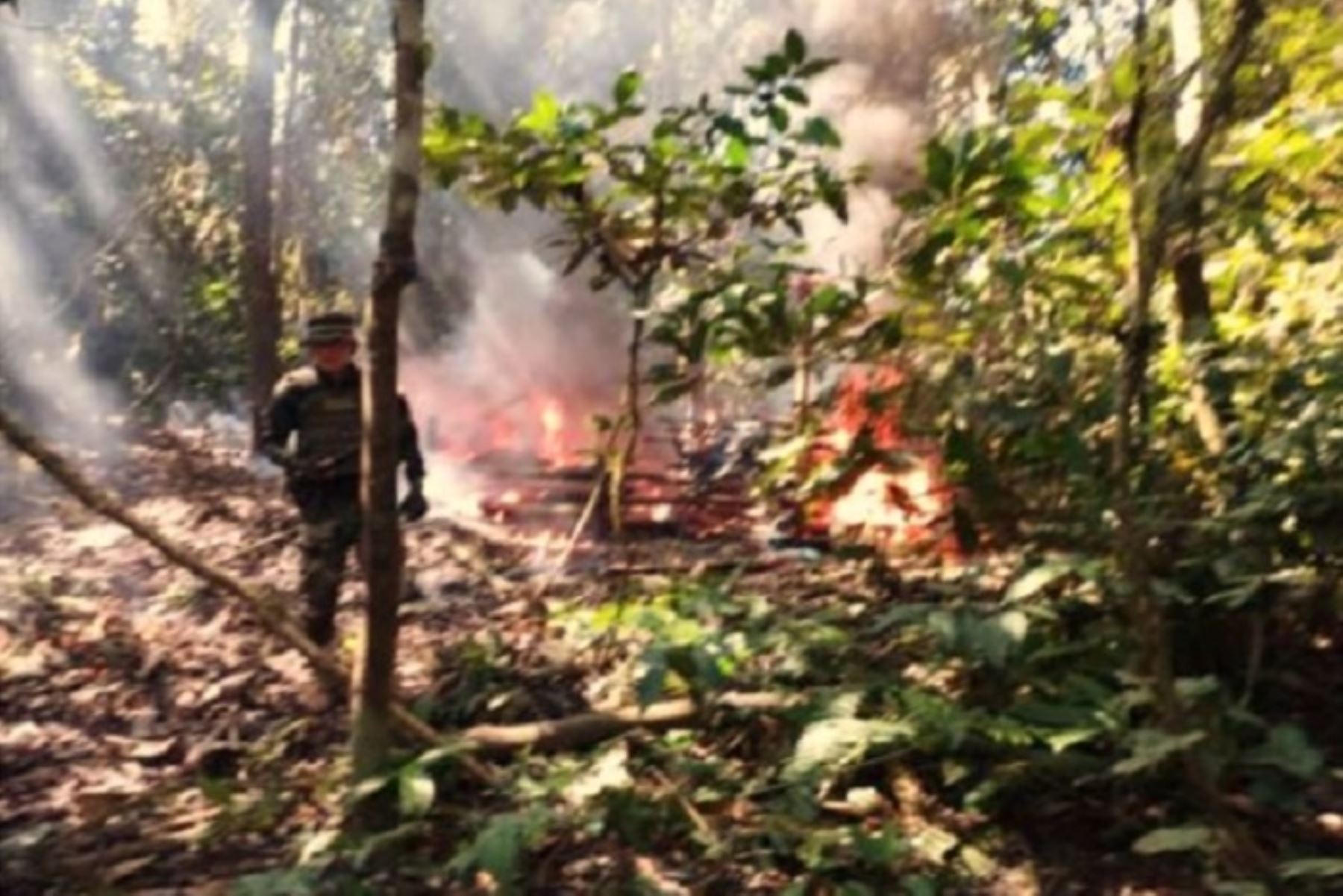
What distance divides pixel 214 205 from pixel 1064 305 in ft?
54.0

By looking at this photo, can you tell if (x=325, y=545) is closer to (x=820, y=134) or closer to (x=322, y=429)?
(x=322, y=429)

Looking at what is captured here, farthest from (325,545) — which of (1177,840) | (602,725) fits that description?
(1177,840)

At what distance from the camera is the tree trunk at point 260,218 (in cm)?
1375

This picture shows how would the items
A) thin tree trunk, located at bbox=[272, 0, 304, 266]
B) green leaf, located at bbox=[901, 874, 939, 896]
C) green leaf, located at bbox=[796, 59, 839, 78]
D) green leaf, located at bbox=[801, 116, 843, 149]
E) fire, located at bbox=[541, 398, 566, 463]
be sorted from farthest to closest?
thin tree trunk, located at bbox=[272, 0, 304, 266]
fire, located at bbox=[541, 398, 566, 463]
green leaf, located at bbox=[801, 116, 843, 149]
green leaf, located at bbox=[796, 59, 839, 78]
green leaf, located at bbox=[901, 874, 939, 896]

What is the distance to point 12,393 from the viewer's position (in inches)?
667

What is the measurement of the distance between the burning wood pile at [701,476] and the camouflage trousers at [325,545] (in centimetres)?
118

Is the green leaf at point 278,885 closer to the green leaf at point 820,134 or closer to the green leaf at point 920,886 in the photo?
the green leaf at point 920,886

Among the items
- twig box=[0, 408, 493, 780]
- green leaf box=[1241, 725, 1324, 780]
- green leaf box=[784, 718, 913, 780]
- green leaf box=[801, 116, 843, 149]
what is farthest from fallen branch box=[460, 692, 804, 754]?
green leaf box=[801, 116, 843, 149]

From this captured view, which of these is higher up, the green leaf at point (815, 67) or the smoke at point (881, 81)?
the smoke at point (881, 81)

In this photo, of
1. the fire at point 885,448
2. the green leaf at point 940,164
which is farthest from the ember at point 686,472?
the green leaf at point 940,164

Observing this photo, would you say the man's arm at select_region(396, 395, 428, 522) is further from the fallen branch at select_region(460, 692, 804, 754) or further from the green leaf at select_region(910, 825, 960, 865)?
the green leaf at select_region(910, 825, 960, 865)

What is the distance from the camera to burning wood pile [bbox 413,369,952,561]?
14.9ft

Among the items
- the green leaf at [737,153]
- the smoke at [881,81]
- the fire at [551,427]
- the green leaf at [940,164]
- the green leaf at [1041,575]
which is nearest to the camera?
the green leaf at [1041,575]

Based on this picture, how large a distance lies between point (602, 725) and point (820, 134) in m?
2.10
